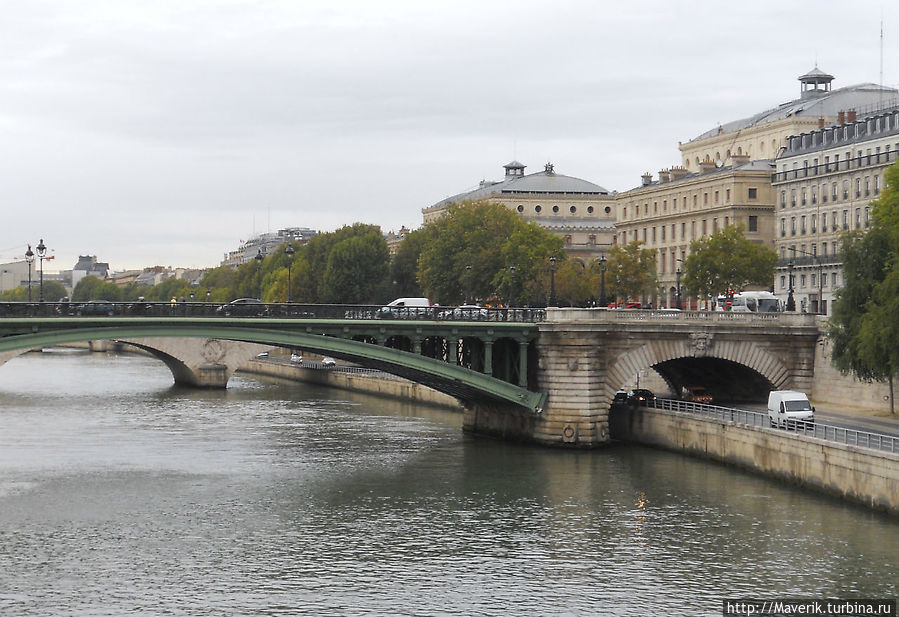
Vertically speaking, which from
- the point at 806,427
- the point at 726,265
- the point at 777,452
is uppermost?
the point at 726,265

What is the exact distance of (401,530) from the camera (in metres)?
45.3

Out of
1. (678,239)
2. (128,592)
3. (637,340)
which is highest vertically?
(678,239)

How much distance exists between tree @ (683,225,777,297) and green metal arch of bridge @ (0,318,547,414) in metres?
42.4

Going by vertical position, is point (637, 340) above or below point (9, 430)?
above

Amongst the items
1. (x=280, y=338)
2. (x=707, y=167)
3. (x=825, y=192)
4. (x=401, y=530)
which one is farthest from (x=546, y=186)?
(x=401, y=530)

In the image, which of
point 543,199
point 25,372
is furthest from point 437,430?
point 543,199

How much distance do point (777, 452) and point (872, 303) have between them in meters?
10.7

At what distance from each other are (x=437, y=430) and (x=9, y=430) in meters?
21.2

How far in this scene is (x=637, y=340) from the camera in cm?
6462

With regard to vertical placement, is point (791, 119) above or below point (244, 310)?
above

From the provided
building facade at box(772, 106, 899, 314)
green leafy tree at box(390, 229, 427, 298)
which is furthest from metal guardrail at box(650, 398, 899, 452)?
green leafy tree at box(390, 229, 427, 298)

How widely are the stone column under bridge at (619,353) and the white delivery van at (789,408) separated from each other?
752cm

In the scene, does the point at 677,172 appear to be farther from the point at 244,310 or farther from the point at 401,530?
the point at 401,530

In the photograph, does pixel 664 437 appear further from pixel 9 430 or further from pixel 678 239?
pixel 678 239
